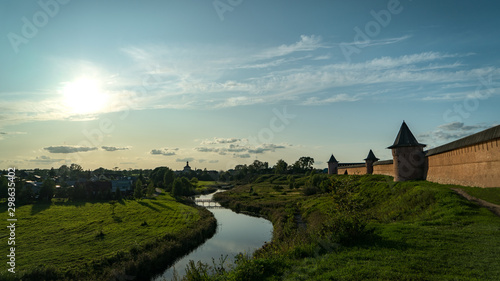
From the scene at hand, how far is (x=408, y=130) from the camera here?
97.9 feet

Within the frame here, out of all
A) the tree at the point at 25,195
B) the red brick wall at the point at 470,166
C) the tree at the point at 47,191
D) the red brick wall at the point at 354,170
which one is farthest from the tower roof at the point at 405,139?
the tree at the point at 47,191

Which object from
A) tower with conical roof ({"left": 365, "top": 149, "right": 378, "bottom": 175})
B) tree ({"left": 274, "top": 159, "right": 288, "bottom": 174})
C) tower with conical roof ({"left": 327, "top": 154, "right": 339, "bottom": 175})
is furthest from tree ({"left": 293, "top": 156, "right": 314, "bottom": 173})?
tower with conical roof ({"left": 365, "top": 149, "right": 378, "bottom": 175})

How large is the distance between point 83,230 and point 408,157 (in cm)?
3168

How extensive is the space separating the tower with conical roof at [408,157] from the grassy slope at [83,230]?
73.1 feet

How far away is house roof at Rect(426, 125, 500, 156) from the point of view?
57.9 ft

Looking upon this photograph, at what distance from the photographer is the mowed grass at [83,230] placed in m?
20.4

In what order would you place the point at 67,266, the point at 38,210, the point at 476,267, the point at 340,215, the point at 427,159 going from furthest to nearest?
1. the point at 38,210
2. the point at 427,159
3. the point at 67,266
4. the point at 340,215
5. the point at 476,267

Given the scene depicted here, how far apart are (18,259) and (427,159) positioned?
33.3m

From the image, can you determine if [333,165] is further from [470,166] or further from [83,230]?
[83,230]

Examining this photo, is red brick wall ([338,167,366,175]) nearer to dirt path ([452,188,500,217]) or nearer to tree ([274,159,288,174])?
dirt path ([452,188,500,217])

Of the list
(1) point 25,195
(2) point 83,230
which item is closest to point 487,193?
(2) point 83,230

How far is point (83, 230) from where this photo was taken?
28.5 meters

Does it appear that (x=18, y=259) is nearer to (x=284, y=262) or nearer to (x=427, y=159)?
(x=284, y=262)

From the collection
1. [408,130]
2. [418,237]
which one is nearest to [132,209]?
[408,130]
